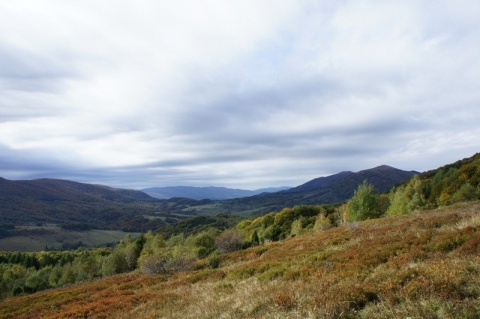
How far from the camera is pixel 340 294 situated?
25.4 ft

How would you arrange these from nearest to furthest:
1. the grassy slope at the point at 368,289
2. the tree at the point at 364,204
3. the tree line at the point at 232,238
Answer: the grassy slope at the point at 368,289 → the tree line at the point at 232,238 → the tree at the point at 364,204

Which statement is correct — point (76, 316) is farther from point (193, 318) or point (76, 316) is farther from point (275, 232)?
point (275, 232)

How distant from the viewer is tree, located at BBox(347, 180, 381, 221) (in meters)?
52.3

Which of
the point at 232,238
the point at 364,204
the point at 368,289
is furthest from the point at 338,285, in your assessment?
the point at 364,204

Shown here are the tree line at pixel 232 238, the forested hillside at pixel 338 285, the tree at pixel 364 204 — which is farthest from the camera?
the tree at pixel 364 204

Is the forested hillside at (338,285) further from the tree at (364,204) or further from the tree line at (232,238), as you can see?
the tree at (364,204)

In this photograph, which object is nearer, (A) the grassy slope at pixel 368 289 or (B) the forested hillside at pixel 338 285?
(A) the grassy slope at pixel 368 289

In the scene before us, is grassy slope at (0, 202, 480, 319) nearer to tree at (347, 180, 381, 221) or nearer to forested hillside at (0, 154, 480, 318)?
forested hillside at (0, 154, 480, 318)

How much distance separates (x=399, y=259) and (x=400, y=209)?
157 ft

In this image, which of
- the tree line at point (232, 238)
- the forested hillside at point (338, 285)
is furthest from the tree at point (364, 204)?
the forested hillside at point (338, 285)

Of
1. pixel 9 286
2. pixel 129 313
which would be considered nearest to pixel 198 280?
pixel 129 313

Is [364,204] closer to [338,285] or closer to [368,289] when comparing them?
[338,285]

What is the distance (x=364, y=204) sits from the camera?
52594mm

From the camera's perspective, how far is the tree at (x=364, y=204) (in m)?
52.3
